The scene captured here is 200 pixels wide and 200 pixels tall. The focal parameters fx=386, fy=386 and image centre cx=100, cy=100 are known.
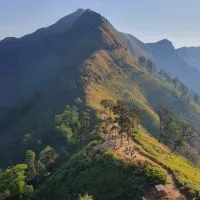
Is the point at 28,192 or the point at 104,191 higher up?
the point at 104,191

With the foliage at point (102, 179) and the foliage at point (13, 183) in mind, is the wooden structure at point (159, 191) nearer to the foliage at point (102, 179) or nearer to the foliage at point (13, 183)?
the foliage at point (102, 179)

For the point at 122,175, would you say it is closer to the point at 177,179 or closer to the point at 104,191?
the point at 104,191

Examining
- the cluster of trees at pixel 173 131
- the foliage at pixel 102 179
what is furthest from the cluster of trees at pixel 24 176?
the cluster of trees at pixel 173 131

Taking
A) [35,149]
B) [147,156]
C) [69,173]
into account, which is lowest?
[35,149]

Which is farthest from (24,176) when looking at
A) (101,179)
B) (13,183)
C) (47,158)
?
(101,179)

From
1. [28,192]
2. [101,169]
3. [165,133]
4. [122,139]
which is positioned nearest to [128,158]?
[101,169]

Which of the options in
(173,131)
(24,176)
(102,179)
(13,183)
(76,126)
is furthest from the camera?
(76,126)

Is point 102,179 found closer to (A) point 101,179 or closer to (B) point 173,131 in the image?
(A) point 101,179
